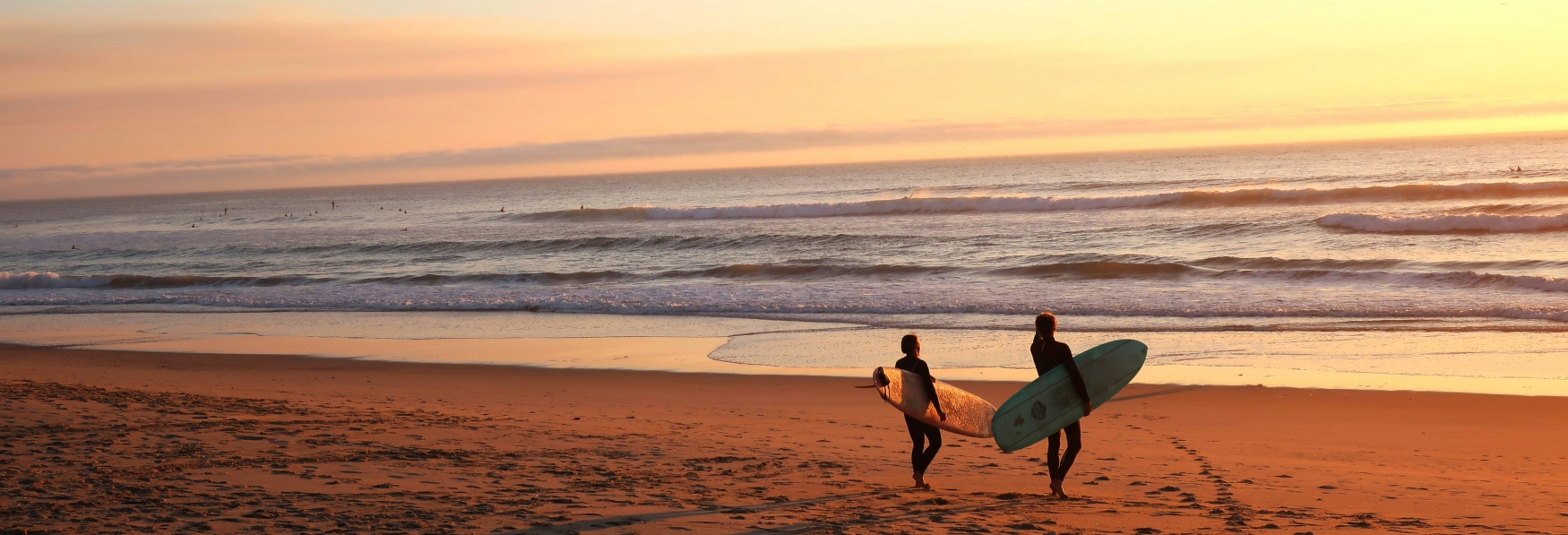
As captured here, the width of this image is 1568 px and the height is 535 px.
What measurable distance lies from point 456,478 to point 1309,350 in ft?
35.0

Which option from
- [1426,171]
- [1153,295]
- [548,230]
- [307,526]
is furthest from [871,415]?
[1426,171]

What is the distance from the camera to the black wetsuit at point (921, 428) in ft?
21.1

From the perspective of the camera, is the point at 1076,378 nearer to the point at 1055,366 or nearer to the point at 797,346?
the point at 1055,366

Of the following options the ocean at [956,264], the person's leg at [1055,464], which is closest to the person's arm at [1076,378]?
the person's leg at [1055,464]

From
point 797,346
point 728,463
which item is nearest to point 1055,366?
point 728,463

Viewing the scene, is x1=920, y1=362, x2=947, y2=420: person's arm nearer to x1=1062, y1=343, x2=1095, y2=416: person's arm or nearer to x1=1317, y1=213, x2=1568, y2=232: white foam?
x1=1062, y1=343, x2=1095, y2=416: person's arm

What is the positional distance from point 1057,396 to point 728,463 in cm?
227

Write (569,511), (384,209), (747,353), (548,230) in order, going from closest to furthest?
1. (569,511)
2. (747,353)
3. (548,230)
4. (384,209)

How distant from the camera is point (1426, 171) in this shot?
62000mm

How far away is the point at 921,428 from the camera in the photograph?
667cm

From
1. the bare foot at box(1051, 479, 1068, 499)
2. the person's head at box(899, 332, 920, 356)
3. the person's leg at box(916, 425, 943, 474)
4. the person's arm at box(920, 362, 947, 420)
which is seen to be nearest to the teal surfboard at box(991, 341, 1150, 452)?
the bare foot at box(1051, 479, 1068, 499)

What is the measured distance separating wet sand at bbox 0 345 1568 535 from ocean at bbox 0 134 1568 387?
391cm

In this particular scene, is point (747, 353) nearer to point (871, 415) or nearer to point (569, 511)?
point (871, 415)

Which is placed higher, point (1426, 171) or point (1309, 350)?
point (1426, 171)
